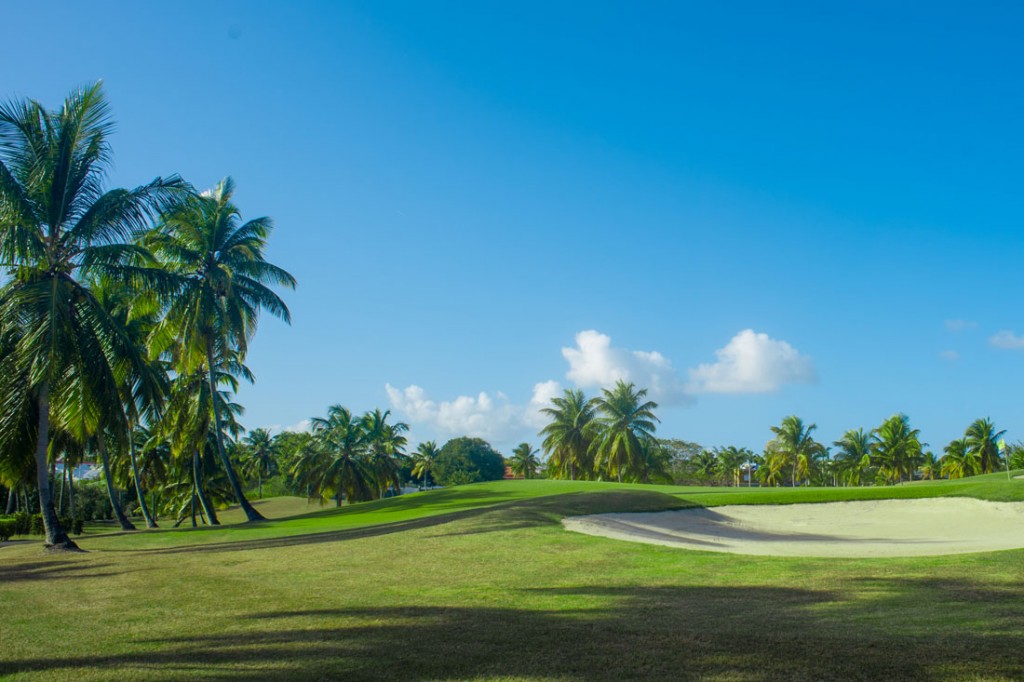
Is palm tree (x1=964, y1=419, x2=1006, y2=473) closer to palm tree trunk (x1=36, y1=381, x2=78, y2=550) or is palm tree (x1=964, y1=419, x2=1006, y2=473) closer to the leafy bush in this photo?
the leafy bush

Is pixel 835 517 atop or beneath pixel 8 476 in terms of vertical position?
beneath

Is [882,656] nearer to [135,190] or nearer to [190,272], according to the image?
[135,190]

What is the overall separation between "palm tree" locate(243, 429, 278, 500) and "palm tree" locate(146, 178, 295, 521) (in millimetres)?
64397

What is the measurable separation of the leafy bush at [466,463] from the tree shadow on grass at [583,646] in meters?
88.2

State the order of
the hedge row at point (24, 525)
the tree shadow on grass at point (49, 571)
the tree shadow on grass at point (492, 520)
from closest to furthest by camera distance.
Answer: the tree shadow on grass at point (49, 571), the tree shadow on grass at point (492, 520), the hedge row at point (24, 525)

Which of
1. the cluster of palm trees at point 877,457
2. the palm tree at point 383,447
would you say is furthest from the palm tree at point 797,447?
the palm tree at point 383,447

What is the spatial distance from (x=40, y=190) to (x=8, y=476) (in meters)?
8.25

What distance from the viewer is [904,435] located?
79.6 meters

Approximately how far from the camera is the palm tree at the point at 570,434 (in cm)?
7044

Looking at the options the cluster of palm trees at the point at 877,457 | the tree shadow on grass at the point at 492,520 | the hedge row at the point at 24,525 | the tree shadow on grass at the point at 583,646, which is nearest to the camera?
the tree shadow on grass at the point at 583,646

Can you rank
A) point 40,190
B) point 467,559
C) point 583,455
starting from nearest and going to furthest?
point 467,559
point 40,190
point 583,455

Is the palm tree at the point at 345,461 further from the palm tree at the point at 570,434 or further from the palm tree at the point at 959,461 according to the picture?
the palm tree at the point at 959,461

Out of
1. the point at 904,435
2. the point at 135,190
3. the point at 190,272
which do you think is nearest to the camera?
the point at 135,190

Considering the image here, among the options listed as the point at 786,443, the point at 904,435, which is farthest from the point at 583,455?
the point at 904,435
